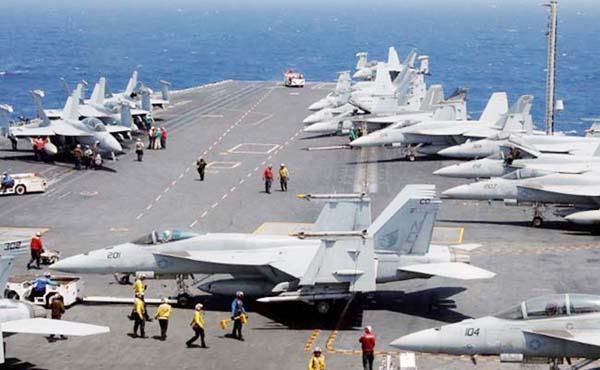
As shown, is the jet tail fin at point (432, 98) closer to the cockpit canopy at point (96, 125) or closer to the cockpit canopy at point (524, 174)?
the cockpit canopy at point (96, 125)

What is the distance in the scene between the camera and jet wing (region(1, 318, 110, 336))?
2542 cm

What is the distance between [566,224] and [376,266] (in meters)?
17.0

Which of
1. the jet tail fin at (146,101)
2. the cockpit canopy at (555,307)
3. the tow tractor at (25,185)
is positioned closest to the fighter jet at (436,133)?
the jet tail fin at (146,101)

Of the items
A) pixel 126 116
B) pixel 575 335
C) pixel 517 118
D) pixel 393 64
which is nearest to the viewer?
pixel 575 335

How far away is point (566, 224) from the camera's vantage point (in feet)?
151

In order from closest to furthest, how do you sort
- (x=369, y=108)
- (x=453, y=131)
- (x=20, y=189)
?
(x=20, y=189) → (x=453, y=131) → (x=369, y=108)

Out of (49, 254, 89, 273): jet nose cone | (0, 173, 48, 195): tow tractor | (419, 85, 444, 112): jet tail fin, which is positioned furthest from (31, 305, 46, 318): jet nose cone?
(419, 85, 444, 112): jet tail fin

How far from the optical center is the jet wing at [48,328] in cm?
2542

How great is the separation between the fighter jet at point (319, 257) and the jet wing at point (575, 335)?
617 cm

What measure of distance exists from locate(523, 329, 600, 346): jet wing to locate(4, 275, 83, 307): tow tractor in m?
15.4

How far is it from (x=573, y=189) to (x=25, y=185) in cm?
2696

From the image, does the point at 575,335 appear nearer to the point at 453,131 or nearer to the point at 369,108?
the point at 453,131

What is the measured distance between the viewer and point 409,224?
3231 cm

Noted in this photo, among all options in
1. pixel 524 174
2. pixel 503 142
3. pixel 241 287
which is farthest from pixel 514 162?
pixel 241 287
